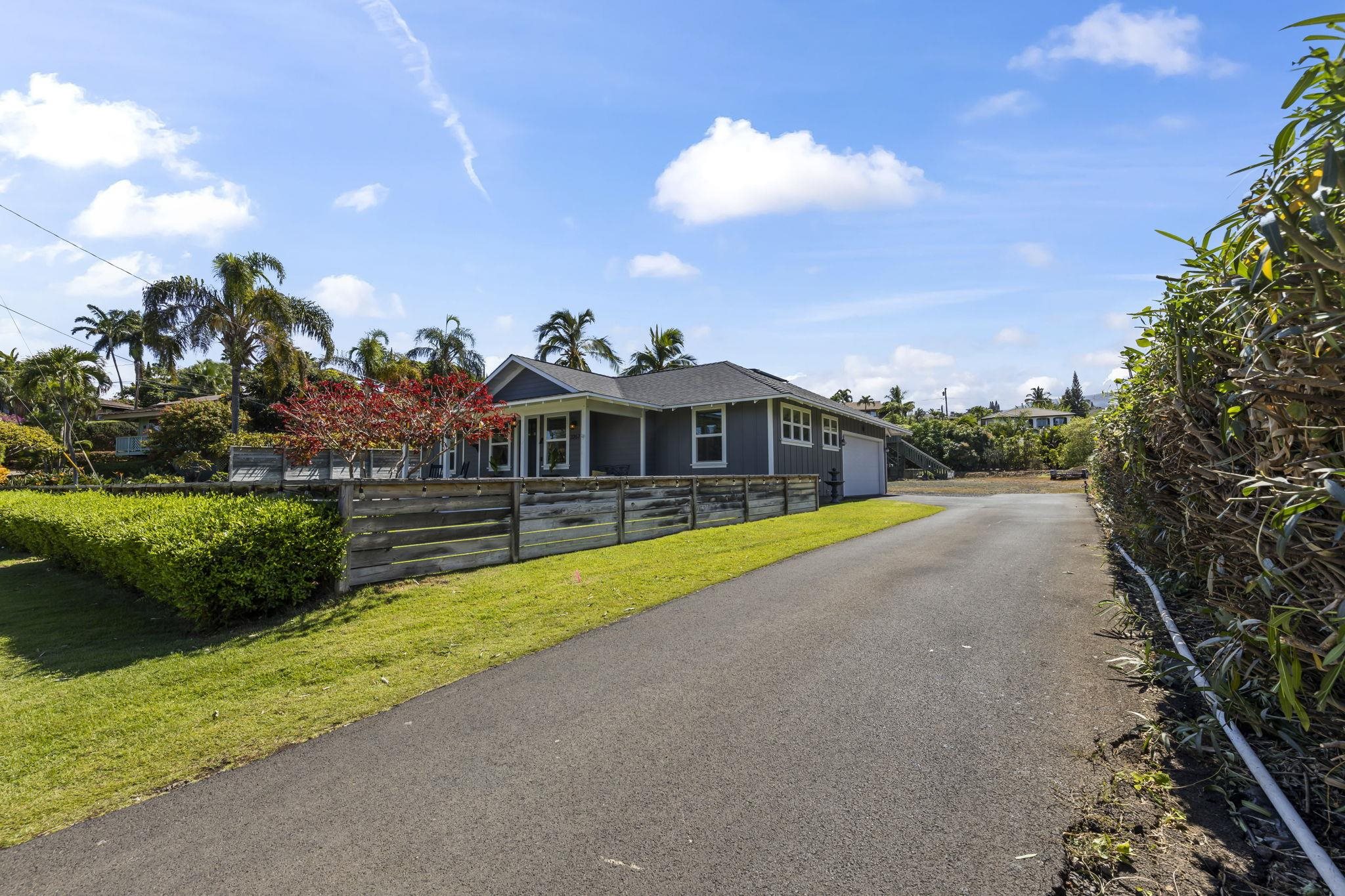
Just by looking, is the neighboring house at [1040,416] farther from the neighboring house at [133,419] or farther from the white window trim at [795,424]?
the neighboring house at [133,419]

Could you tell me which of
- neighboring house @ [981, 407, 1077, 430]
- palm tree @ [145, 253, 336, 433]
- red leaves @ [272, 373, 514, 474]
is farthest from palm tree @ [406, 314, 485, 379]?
neighboring house @ [981, 407, 1077, 430]

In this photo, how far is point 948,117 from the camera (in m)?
9.16

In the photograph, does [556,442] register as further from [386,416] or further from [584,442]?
[386,416]

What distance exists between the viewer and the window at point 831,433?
21.1m

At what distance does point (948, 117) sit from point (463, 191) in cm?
791

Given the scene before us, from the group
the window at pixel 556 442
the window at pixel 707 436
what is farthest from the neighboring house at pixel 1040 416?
the window at pixel 556 442

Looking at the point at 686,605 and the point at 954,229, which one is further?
the point at 954,229

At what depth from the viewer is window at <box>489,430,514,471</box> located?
1994 centimetres

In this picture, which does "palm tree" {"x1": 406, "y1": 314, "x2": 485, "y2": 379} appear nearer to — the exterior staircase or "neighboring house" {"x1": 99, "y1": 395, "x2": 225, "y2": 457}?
"neighboring house" {"x1": 99, "y1": 395, "x2": 225, "y2": 457}

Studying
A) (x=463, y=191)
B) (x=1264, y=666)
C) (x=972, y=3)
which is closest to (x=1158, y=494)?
(x=1264, y=666)

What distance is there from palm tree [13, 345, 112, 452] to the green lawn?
31.2 m

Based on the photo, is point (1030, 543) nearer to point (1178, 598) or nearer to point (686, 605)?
point (1178, 598)

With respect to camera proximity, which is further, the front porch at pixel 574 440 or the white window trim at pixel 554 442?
the white window trim at pixel 554 442

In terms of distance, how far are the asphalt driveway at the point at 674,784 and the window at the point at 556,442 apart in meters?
14.0
